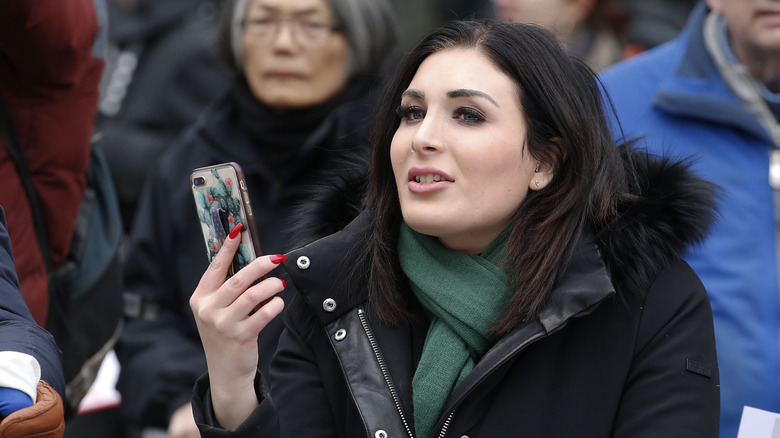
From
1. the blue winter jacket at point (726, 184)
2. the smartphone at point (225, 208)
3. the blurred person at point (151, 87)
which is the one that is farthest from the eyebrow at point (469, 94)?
the blurred person at point (151, 87)

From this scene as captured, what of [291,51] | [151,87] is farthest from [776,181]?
[151,87]

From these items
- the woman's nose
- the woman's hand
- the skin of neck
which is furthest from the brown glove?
the skin of neck

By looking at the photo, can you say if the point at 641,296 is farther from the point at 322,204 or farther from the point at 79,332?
the point at 79,332

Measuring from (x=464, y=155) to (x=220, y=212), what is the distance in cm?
62

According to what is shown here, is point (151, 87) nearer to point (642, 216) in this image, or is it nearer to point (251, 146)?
point (251, 146)

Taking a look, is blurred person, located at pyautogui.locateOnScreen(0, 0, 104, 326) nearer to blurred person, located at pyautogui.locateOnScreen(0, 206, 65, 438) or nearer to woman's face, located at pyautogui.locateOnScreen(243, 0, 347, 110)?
blurred person, located at pyautogui.locateOnScreen(0, 206, 65, 438)

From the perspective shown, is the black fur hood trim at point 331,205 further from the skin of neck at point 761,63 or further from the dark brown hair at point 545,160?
the skin of neck at point 761,63

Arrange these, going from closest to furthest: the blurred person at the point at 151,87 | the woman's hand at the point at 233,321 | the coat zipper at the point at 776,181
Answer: the woman's hand at the point at 233,321, the coat zipper at the point at 776,181, the blurred person at the point at 151,87

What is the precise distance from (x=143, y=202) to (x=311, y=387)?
1.80 metres

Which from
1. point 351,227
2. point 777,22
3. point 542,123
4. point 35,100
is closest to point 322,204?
point 351,227

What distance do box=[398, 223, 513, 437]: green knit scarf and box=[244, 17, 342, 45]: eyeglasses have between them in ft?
5.40

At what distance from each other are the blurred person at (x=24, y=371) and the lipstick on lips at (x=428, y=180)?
961 mm

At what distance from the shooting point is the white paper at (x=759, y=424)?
261 cm

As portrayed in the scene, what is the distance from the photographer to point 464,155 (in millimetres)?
2623
